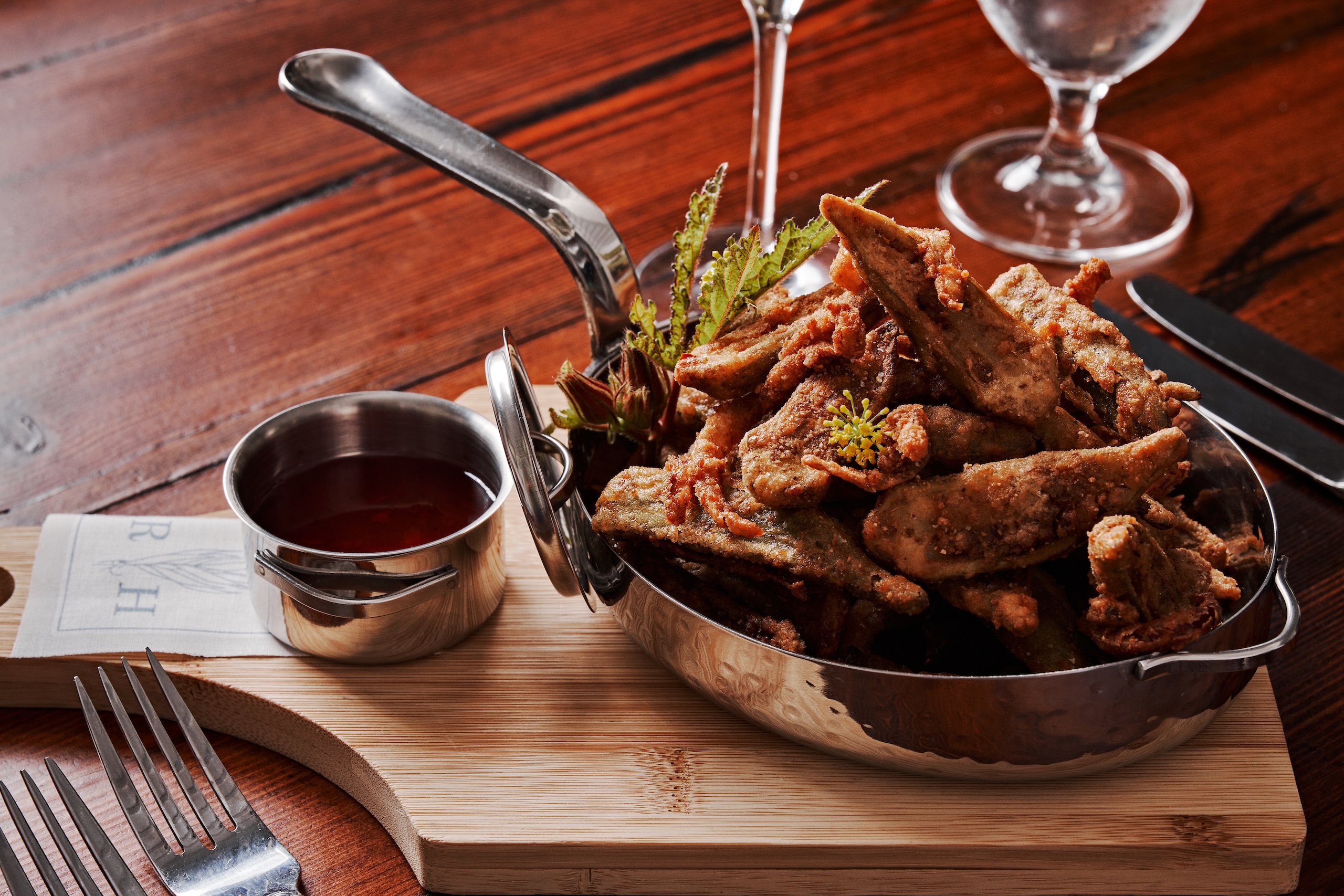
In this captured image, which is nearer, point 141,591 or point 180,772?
point 180,772

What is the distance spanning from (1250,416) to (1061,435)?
0.61 m

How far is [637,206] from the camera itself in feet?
7.13

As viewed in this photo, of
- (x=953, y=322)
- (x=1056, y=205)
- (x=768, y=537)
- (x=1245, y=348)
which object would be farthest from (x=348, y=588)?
(x=1056, y=205)

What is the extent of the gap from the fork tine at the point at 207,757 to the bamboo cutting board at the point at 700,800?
73mm

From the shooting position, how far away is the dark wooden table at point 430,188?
5.69 ft

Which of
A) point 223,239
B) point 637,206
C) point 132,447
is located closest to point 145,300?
point 223,239

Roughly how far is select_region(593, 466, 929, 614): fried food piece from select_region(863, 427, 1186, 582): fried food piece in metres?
0.03

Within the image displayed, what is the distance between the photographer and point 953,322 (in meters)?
1.20

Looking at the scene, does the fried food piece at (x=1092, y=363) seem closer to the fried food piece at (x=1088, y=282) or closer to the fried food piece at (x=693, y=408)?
the fried food piece at (x=1088, y=282)

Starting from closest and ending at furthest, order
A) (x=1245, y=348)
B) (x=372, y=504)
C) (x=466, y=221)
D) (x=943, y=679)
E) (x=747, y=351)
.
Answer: (x=943, y=679) → (x=747, y=351) → (x=372, y=504) → (x=1245, y=348) → (x=466, y=221)

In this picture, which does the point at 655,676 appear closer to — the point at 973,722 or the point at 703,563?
the point at 703,563

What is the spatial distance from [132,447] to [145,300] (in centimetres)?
34

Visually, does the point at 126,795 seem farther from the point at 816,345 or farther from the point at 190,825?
the point at 816,345

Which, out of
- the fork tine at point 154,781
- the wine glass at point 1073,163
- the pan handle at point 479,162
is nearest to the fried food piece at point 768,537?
the pan handle at point 479,162
